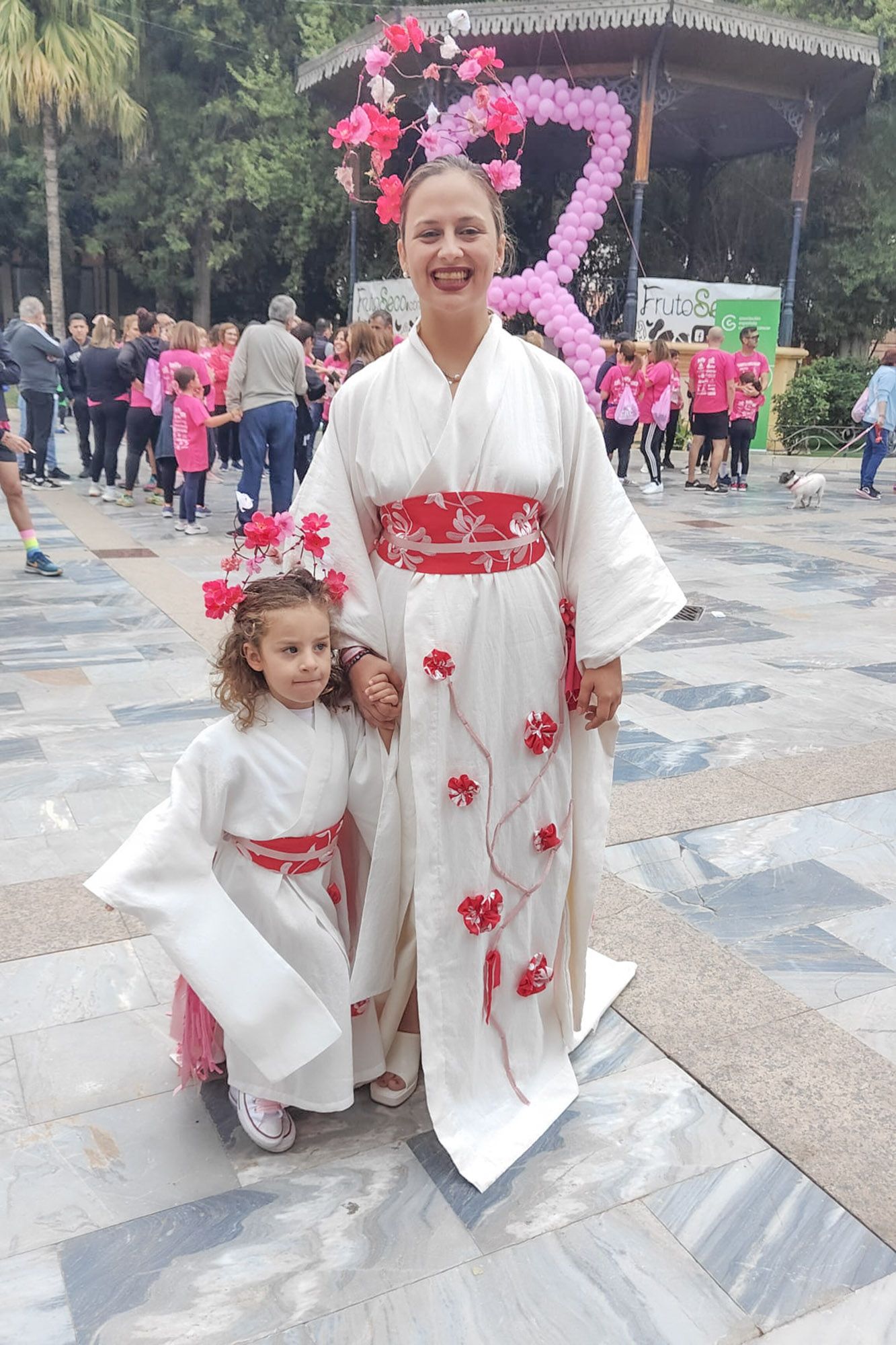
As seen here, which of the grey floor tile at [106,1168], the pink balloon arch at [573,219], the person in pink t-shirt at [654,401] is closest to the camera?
the grey floor tile at [106,1168]

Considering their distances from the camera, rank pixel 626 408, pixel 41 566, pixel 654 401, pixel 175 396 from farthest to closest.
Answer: pixel 654 401
pixel 626 408
pixel 175 396
pixel 41 566

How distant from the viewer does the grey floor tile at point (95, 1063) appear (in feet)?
6.90

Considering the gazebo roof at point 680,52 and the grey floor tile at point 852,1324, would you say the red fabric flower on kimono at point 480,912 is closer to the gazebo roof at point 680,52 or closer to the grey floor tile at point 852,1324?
the grey floor tile at point 852,1324

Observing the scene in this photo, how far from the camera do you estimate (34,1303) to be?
1.65m

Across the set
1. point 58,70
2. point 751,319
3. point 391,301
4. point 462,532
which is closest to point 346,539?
point 462,532

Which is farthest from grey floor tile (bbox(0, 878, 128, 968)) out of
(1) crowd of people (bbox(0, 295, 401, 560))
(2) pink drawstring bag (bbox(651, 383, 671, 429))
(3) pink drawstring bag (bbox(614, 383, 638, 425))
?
(2) pink drawstring bag (bbox(651, 383, 671, 429))

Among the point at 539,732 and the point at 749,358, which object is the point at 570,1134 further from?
the point at 749,358

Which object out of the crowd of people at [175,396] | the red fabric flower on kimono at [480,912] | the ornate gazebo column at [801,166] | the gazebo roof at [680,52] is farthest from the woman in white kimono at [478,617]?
the ornate gazebo column at [801,166]

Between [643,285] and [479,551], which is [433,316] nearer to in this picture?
[479,551]

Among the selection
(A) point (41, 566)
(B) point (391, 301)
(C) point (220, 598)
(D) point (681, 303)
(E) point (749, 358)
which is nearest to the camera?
(C) point (220, 598)

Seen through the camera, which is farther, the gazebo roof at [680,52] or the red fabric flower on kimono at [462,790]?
the gazebo roof at [680,52]

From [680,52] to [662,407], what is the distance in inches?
236

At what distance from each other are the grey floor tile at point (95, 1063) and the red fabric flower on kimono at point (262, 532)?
3.41ft

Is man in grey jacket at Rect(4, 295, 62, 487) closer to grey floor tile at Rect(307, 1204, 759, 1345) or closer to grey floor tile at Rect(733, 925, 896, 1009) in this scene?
grey floor tile at Rect(733, 925, 896, 1009)
